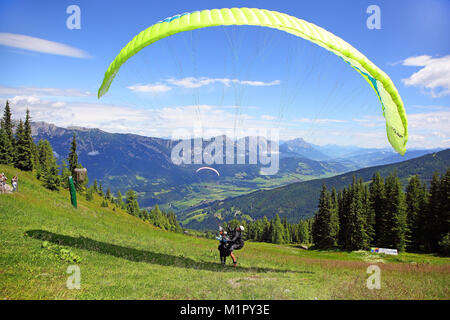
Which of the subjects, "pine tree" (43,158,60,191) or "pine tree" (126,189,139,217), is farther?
"pine tree" (126,189,139,217)

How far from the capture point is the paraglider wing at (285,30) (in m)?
8.16

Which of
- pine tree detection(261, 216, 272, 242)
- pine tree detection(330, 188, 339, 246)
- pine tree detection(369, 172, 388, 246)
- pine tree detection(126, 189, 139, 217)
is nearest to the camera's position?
pine tree detection(369, 172, 388, 246)

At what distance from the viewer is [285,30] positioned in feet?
26.9

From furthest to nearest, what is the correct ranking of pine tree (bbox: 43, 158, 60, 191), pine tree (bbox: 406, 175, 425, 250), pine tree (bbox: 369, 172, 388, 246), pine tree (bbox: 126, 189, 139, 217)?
pine tree (bbox: 126, 189, 139, 217) → pine tree (bbox: 43, 158, 60, 191) → pine tree (bbox: 369, 172, 388, 246) → pine tree (bbox: 406, 175, 425, 250)

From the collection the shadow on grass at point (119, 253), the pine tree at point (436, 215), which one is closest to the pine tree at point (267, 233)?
the pine tree at point (436, 215)

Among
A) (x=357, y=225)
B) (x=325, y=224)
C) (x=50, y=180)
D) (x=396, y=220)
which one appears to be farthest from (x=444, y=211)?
(x=50, y=180)

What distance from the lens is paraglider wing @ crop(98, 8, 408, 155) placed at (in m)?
8.16

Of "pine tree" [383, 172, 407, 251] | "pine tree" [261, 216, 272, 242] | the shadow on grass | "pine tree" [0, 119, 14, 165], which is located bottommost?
"pine tree" [261, 216, 272, 242]

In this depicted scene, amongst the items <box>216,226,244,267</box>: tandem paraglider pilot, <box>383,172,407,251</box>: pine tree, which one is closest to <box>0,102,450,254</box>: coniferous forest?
<box>383,172,407,251</box>: pine tree

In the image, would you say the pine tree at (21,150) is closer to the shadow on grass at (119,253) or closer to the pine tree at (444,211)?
the shadow on grass at (119,253)

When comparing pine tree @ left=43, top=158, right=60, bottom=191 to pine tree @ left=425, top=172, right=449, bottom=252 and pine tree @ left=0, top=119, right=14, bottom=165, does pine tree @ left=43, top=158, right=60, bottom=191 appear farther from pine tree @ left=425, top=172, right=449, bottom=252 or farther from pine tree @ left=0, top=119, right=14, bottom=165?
pine tree @ left=425, top=172, right=449, bottom=252

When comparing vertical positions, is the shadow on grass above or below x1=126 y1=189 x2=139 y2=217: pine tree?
above

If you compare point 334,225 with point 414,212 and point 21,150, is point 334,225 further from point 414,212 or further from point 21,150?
point 21,150
